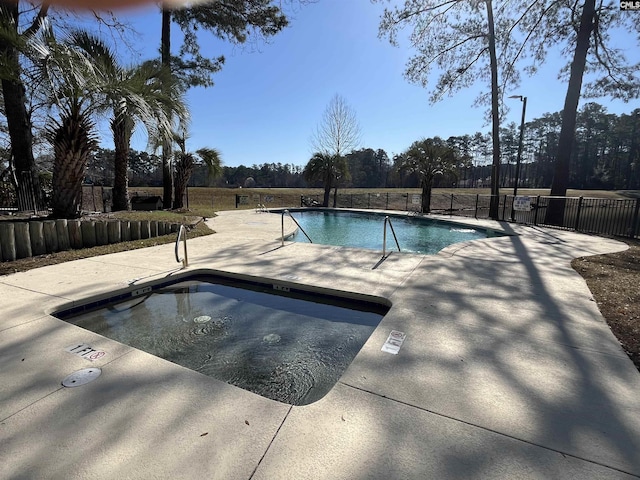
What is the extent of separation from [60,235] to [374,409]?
6435 millimetres

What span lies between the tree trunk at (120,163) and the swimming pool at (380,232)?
6101mm

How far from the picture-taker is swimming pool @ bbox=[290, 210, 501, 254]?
9.03 meters

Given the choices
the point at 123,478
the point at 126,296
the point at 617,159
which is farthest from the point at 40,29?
the point at 617,159

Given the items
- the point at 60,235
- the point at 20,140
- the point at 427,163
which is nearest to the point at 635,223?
the point at 427,163

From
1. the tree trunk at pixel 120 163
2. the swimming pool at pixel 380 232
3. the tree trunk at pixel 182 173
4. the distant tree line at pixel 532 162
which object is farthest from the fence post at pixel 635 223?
the distant tree line at pixel 532 162

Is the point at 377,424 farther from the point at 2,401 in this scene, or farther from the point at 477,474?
the point at 2,401

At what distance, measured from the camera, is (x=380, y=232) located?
11.2 meters

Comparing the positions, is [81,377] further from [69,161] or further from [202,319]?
[69,161]

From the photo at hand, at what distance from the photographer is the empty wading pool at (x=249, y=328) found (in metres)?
2.54

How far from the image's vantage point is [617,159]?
5194 centimetres

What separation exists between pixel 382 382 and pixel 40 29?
28.9ft

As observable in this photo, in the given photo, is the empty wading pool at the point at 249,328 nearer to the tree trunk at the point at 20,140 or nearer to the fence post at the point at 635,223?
the tree trunk at the point at 20,140

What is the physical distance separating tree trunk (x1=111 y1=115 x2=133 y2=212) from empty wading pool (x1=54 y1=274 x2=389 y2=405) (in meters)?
7.37

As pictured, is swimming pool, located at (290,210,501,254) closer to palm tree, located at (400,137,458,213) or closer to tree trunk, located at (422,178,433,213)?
tree trunk, located at (422,178,433,213)
